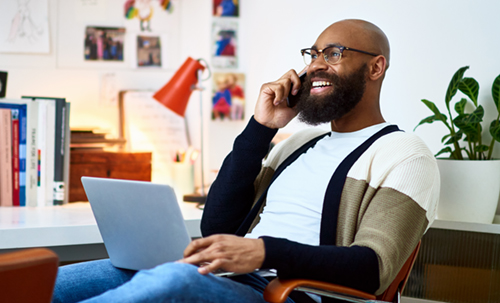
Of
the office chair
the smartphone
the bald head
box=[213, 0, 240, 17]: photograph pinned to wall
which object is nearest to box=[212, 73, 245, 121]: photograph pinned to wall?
box=[213, 0, 240, 17]: photograph pinned to wall

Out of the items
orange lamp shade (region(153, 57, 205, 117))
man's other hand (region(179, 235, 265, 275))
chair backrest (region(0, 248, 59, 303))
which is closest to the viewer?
chair backrest (region(0, 248, 59, 303))

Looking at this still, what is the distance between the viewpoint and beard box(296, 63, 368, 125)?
1.47 metres

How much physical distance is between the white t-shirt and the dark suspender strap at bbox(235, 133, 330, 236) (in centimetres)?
3

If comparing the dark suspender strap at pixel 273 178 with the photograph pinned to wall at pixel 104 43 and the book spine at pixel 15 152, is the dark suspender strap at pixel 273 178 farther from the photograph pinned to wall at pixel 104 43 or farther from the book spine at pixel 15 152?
the photograph pinned to wall at pixel 104 43

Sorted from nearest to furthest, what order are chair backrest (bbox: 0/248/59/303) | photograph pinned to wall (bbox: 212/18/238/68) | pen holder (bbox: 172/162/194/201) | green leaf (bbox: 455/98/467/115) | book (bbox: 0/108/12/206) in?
1. chair backrest (bbox: 0/248/59/303)
2. green leaf (bbox: 455/98/467/115)
3. book (bbox: 0/108/12/206)
4. pen holder (bbox: 172/162/194/201)
5. photograph pinned to wall (bbox: 212/18/238/68)

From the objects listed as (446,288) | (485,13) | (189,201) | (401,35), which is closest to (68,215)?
(189,201)

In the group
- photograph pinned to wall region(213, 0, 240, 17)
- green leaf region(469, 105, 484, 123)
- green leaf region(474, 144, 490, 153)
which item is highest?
photograph pinned to wall region(213, 0, 240, 17)

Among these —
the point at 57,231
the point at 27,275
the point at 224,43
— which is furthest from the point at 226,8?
the point at 27,275

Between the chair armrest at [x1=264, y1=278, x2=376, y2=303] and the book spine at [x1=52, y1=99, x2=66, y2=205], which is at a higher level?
the book spine at [x1=52, y1=99, x2=66, y2=205]

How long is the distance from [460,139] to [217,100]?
4.50 feet

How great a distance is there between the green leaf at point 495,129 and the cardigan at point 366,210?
1.08 ft

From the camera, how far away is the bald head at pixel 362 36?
149cm

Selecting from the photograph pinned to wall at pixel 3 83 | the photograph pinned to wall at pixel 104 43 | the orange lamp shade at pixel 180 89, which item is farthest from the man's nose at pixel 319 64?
the photograph pinned to wall at pixel 104 43

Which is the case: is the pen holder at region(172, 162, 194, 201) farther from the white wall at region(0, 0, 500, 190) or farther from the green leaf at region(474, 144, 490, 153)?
the green leaf at region(474, 144, 490, 153)
